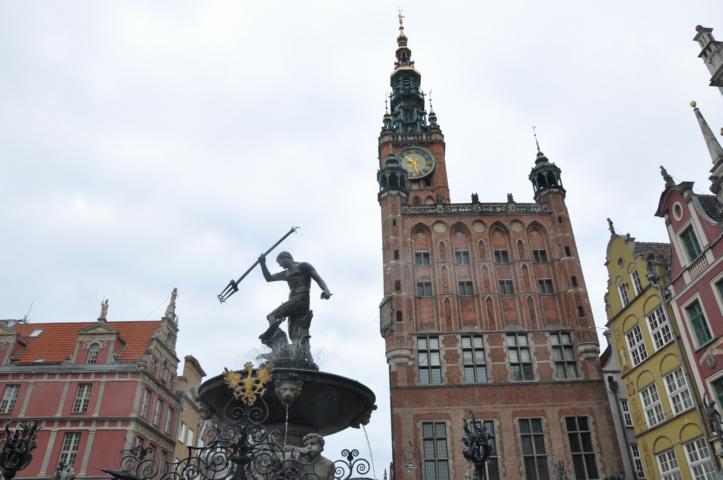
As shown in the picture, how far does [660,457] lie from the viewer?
2141 cm

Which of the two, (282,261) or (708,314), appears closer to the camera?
(282,261)

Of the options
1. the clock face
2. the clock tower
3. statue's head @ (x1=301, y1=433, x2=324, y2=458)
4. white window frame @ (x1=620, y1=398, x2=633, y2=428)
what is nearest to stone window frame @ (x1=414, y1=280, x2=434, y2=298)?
the clock tower

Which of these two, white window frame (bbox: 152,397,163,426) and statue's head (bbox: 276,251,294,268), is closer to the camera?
statue's head (bbox: 276,251,294,268)

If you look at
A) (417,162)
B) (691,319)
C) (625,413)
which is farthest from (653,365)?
(417,162)

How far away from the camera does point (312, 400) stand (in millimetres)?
8977

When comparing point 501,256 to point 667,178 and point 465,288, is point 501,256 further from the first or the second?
point 667,178

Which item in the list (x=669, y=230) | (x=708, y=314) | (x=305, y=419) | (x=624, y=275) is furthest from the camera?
(x=624, y=275)

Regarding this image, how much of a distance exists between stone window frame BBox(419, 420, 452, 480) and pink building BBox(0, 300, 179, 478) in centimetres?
1520

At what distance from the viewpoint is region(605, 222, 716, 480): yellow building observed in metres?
19.4

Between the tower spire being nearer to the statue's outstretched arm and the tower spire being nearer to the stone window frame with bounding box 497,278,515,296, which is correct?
Answer: the stone window frame with bounding box 497,278,515,296

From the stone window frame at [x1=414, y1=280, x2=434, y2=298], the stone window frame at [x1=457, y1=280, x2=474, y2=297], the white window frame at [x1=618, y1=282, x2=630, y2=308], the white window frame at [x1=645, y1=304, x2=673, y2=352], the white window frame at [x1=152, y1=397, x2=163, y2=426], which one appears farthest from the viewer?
the white window frame at [x1=152, y1=397, x2=163, y2=426]

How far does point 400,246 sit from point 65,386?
67.0 feet

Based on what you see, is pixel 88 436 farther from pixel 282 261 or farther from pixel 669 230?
pixel 669 230

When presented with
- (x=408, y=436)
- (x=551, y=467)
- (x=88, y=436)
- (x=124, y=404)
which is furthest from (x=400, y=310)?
(x=88, y=436)
